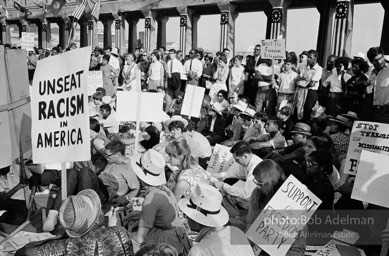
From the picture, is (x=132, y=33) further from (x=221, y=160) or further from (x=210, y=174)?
(x=210, y=174)

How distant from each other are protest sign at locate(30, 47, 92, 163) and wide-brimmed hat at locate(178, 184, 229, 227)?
1.02 m

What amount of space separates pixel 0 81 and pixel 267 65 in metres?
7.03

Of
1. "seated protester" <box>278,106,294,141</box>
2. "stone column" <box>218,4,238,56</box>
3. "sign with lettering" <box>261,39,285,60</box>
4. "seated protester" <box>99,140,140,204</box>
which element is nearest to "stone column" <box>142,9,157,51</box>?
"stone column" <box>218,4,238,56</box>

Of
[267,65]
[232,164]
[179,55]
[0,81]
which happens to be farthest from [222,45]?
[0,81]

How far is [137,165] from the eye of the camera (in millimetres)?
4066

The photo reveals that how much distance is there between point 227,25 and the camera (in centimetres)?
1794

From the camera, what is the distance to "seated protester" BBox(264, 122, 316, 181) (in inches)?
186

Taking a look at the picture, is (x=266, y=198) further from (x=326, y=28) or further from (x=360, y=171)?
(x=326, y=28)

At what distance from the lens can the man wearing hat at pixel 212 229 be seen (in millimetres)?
2639

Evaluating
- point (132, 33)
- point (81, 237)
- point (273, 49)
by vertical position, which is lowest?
point (81, 237)

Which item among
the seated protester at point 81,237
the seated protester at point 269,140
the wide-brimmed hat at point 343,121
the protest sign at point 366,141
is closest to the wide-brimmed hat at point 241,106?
the seated protester at point 269,140

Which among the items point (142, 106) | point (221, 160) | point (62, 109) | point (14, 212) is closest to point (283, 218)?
point (62, 109)

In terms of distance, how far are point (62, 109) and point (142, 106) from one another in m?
2.86

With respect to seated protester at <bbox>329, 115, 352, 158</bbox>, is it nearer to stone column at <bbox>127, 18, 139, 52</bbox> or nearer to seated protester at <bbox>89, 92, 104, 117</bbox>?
seated protester at <bbox>89, 92, 104, 117</bbox>
